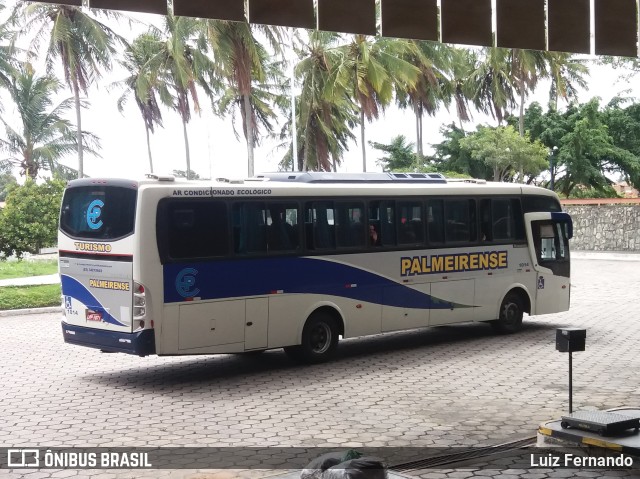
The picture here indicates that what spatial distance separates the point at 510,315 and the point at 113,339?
8.02m

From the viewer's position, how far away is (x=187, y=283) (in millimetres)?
12180

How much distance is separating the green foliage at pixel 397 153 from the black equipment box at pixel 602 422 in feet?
176

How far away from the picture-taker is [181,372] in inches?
528

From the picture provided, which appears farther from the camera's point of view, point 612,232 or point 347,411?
point 612,232

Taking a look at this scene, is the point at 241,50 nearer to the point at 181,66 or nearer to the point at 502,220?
the point at 181,66

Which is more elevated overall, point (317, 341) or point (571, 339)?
point (571, 339)

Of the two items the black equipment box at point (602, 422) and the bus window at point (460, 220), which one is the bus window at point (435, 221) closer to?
the bus window at point (460, 220)

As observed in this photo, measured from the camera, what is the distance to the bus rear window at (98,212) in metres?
12.1

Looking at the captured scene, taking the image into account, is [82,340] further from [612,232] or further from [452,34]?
[612,232]

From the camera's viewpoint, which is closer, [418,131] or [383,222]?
[383,222]

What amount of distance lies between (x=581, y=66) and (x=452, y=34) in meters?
50.2

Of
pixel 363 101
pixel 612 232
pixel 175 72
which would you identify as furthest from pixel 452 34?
pixel 612 232

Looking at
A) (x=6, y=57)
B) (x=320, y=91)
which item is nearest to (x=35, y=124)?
(x=6, y=57)

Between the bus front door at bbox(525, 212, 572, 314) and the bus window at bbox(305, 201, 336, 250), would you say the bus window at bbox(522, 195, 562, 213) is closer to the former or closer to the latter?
the bus front door at bbox(525, 212, 572, 314)
